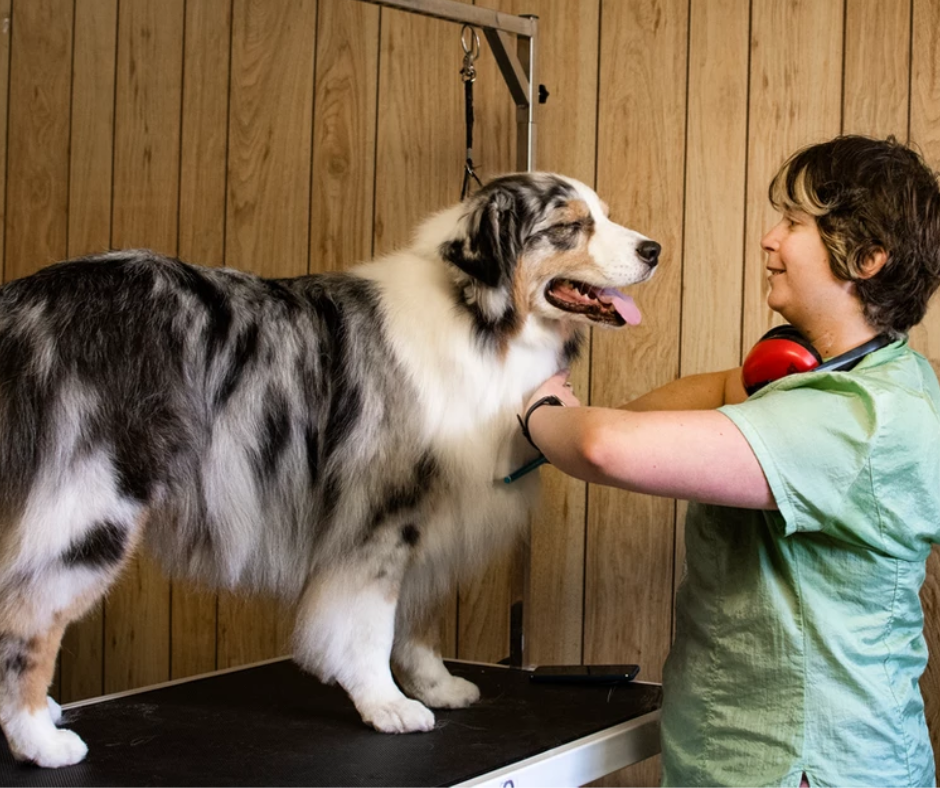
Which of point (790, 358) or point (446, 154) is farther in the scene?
point (446, 154)

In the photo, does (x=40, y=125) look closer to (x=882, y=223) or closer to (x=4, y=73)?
(x=4, y=73)

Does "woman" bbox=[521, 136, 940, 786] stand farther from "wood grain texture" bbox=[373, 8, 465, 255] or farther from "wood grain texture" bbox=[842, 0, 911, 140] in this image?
"wood grain texture" bbox=[373, 8, 465, 255]

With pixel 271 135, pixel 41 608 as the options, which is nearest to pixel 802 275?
pixel 41 608

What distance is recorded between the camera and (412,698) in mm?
2023

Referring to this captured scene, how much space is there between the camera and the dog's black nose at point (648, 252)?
6.35ft

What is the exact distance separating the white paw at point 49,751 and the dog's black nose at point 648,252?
4.07 feet

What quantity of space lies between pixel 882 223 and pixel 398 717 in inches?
43.1

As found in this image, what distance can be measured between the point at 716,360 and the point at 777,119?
0.58m

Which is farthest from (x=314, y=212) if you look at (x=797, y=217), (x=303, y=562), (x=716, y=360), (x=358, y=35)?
(x=797, y=217)

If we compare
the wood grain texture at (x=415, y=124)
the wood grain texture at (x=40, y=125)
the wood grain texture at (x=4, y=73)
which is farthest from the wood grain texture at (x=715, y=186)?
the wood grain texture at (x=4, y=73)

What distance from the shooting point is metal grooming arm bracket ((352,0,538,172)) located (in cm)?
223

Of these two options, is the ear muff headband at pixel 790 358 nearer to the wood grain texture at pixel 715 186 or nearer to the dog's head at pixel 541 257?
the dog's head at pixel 541 257

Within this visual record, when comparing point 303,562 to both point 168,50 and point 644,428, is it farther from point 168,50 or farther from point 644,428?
point 168,50

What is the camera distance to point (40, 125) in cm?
326
